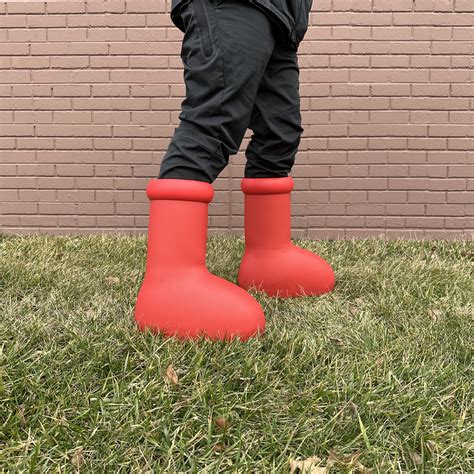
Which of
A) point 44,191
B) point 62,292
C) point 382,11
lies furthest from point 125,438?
point 382,11

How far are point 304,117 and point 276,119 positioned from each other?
4.81 feet

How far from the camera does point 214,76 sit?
149cm

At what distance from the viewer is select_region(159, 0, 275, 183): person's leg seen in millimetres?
1486

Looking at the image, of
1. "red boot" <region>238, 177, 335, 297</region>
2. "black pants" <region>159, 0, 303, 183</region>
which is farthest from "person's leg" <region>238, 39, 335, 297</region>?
"black pants" <region>159, 0, 303, 183</region>

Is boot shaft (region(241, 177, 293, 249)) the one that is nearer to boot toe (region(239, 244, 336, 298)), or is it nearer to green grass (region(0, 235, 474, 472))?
boot toe (region(239, 244, 336, 298))

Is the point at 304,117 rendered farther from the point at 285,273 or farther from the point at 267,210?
the point at 285,273

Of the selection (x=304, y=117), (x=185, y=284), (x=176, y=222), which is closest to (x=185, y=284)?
(x=185, y=284)

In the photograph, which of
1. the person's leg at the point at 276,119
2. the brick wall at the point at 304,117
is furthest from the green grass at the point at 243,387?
the brick wall at the point at 304,117

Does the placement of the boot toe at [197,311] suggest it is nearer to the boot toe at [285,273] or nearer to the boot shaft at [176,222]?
the boot shaft at [176,222]

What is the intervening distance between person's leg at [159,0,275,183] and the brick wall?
5.94ft

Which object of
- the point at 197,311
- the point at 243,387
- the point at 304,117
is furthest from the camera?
the point at 304,117

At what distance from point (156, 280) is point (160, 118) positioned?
2106mm

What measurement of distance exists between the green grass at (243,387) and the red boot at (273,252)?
0.27 ft

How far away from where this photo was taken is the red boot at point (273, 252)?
1994 millimetres
